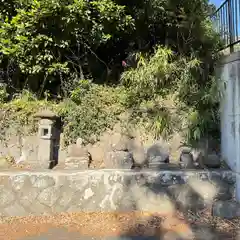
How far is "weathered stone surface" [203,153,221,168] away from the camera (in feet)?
15.2

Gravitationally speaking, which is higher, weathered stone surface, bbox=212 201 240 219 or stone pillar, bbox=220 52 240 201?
stone pillar, bbox=220 52 240 201

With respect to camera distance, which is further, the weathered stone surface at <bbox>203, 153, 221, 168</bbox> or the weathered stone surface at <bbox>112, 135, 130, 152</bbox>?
→ the weathered stone surface at <bbox>112, 135, 130, 152</bbox>

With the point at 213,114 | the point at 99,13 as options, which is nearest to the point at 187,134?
the point at 213,114

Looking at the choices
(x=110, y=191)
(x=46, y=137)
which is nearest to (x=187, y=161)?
(x=110, y=191)

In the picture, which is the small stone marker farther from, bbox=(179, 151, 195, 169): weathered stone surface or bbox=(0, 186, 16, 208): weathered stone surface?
bbox=(179, 151, 195, 169): weathered stone surface

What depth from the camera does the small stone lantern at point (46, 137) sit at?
16.4 feet

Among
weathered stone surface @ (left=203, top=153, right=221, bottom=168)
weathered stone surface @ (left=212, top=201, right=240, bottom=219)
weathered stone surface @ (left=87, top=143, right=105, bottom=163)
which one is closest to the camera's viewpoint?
weathered stone surface @ (left=212, top=201, right=240, bottom=219)

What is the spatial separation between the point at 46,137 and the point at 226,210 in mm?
2829

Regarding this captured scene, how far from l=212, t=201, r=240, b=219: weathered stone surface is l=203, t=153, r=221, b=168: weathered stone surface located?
23.7 inches

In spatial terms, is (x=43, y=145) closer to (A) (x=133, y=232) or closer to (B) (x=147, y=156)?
(B) (x=147, y=156)

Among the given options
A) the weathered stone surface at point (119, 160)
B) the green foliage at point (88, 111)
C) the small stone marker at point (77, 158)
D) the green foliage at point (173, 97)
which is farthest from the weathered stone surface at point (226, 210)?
the green foliage at point (88, 111)

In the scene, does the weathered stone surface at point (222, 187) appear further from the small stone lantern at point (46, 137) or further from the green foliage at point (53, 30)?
the green foliage at point (53, 30)

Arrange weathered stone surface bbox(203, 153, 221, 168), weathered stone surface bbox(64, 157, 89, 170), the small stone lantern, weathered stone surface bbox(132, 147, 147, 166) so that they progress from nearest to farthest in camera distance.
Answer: weathered stone surface bbox(203, 153, 221, 168), weathered stone surface bbox(64, 157, 89, 170), the small stone lantern, weathered stone surface bbox(132, 147, 147, 166)

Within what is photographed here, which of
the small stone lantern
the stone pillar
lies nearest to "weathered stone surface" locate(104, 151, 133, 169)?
the small stone lantern
